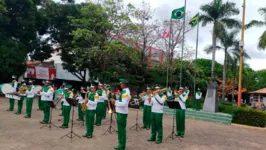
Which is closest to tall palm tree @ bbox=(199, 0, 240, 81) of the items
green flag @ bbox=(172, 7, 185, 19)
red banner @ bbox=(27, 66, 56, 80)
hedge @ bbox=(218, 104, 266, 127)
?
green flag @ bbox=(172, 7, 185, 19)

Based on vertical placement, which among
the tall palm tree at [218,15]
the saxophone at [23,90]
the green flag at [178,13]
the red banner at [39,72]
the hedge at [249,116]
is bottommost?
the hedge at [249,116]

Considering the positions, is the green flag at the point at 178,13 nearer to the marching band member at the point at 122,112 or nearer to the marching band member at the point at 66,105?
the marching band member at the point at 66,105

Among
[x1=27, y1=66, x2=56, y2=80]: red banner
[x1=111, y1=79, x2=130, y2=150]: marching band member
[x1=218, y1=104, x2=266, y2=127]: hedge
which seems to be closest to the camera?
[x1=111, y1=79, x2=130, y2=150]: marching band member

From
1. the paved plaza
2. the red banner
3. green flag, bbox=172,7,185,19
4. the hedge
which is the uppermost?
green flag, bbox=172,7,185,19

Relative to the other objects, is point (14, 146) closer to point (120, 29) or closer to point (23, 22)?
point (120, 29)

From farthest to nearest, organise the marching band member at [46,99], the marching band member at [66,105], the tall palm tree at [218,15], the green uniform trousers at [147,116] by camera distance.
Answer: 1. the tall palm tree at [218,15]
2. the green uniform trousers at [147,116]
3. the marching band member at [46,99]
4. the marching band member at [66,105]

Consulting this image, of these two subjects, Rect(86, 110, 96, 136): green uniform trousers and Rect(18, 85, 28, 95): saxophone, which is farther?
Rect(18, 85, 28, 95): saxophone

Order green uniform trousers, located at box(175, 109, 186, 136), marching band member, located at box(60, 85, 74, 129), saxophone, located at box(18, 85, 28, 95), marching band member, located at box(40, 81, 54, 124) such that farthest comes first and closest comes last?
saxophone, located at box(18, 85, 28, 95) → marching band member, located at box(40, 81, 54, 124) → green uniform trousers, located at box(175, 109, 186, 136) → marching band member, located at box(60, 85, 74, 129)

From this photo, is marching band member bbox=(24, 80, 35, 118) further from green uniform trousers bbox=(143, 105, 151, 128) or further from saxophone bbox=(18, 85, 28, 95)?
green uniform trousers bbox=(143, 105, 151, 128)

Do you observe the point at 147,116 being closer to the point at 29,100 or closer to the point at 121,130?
the point at 121,130

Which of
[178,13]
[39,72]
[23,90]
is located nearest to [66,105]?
[23,90]

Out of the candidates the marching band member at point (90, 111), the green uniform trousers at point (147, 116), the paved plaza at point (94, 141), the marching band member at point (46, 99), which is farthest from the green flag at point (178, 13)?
the marching band member at point (90, 111)

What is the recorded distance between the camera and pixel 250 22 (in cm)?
2566

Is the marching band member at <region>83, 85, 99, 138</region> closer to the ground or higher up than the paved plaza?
higher up
